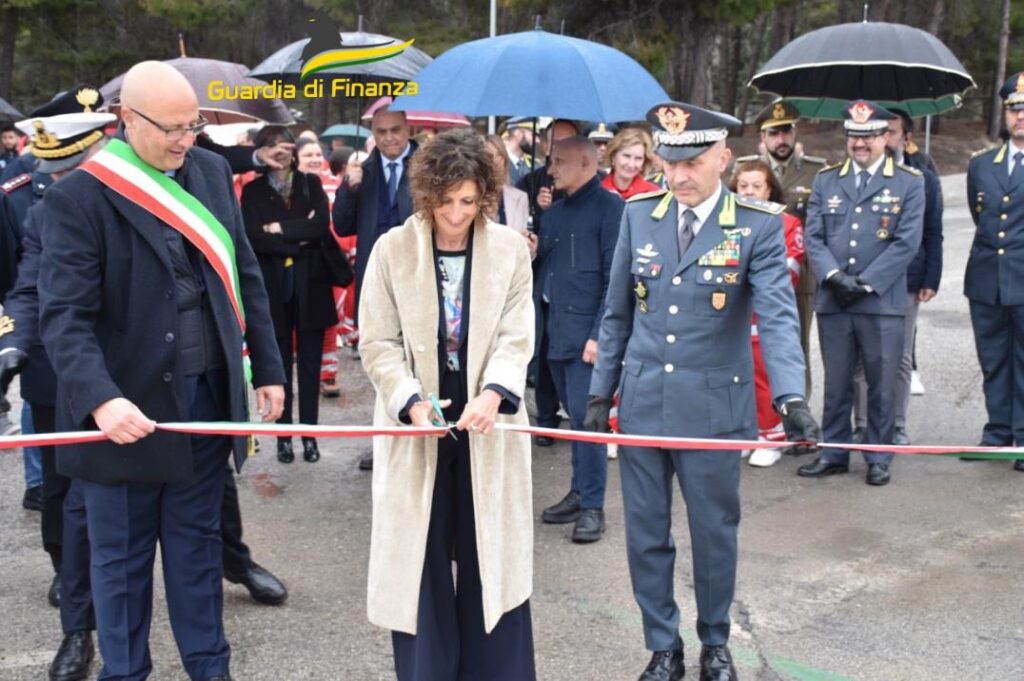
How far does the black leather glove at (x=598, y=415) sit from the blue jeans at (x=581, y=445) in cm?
137

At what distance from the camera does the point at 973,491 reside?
21.1 ft

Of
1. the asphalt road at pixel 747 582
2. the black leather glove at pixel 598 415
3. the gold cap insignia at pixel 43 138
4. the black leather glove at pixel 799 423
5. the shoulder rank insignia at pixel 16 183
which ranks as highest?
the gold cap insignia at pixel 43 138

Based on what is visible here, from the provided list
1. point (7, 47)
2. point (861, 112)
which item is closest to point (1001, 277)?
point (861, 112)

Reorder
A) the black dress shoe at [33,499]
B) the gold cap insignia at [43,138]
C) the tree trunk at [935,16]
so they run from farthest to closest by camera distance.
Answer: the tree trunk at [935,16] → the black dress shoe at [33,499] → the gold cap insignia at [43,138]

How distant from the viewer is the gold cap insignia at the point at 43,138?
4.43 metres

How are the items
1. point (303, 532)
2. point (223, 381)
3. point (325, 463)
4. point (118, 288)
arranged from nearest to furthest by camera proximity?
point (118, 288), point (223, 381), point (303, 532), point (325, 463)

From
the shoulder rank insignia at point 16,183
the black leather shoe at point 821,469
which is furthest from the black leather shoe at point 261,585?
the black leather shoe at point 821,469

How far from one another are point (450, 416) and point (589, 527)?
2129mm

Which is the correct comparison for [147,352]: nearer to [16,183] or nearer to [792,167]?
[16,183]

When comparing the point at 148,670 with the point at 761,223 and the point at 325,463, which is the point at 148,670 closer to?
the point at 761,223

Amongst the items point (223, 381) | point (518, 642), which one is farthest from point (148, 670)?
point (518, 642)

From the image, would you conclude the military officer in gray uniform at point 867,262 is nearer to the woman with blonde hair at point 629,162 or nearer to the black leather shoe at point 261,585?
the woman with blonde hair at point 629,162

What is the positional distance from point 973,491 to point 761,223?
3.20 meters

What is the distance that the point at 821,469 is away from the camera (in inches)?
264
